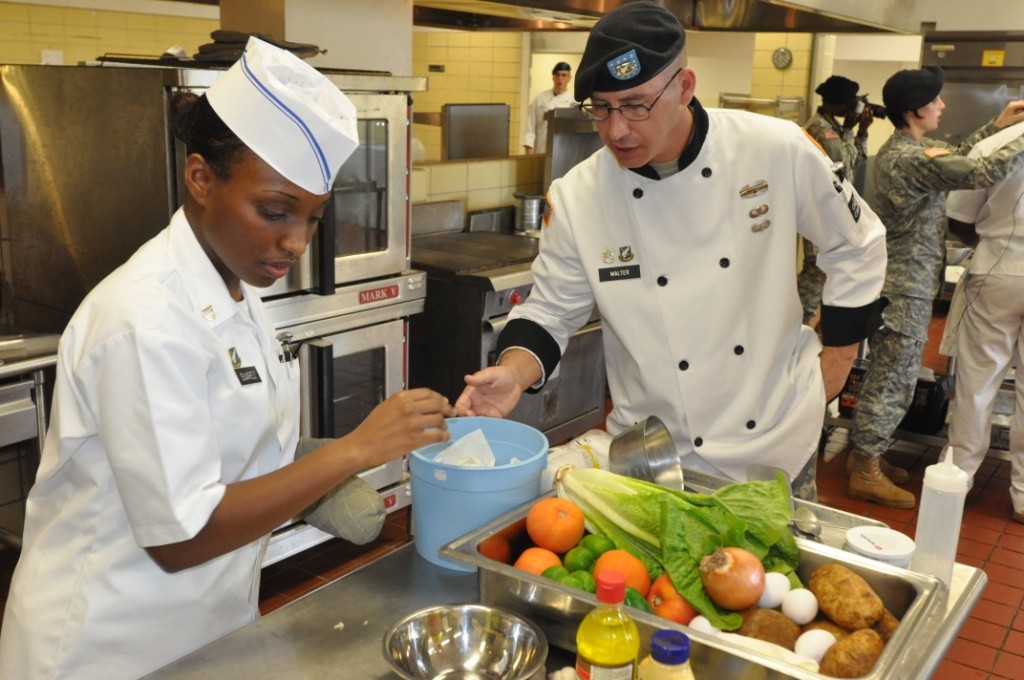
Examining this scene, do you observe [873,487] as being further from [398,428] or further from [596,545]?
[398,428]

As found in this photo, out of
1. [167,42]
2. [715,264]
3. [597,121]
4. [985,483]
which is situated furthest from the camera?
[167,42]

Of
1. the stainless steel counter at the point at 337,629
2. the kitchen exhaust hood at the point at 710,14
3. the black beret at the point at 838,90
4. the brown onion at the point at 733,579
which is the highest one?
the kitchen exhaust hood at the point at 710,14

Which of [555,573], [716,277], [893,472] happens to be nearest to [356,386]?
[716,277]

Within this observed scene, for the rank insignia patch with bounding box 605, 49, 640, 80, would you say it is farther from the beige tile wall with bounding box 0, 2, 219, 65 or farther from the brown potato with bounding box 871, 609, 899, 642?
the beige tile wall with bounding box 0, 2, 219, 65

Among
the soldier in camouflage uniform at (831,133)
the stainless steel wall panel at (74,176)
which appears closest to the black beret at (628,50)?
the stainless steel wall panel at (74,176)

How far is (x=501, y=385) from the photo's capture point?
1920 millimetres

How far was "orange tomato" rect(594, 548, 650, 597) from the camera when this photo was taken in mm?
1397

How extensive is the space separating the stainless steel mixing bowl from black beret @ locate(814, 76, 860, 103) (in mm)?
4863

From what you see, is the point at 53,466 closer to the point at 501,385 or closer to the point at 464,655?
the point at 464,655

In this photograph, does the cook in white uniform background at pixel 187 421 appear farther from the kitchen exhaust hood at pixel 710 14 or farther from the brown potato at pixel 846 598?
the kitchen exhaust hood at pixel 710 14

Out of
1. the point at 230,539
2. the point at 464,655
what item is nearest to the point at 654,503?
the point at 464,655

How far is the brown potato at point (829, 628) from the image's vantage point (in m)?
1.32

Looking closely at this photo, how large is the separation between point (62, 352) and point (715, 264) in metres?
1.28

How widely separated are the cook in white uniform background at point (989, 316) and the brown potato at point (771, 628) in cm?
333
